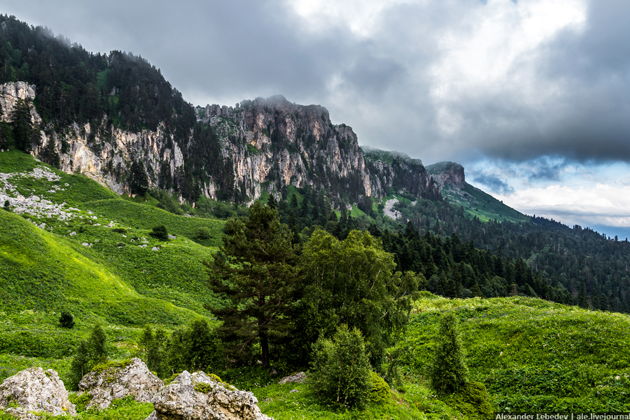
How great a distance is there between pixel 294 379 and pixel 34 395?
531 inches

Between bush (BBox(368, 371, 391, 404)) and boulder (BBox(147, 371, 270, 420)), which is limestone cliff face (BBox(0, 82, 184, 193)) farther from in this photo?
bush (BBox(368, 371, 391, 404))

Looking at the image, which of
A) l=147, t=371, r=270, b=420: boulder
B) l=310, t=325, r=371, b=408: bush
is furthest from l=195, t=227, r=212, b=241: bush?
A: l=147, t=371, r=270, b=420: boulder

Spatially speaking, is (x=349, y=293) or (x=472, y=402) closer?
(x=472, y=402)

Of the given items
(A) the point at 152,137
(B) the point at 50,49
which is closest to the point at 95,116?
(A) the point at 152,137

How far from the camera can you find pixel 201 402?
418 inches

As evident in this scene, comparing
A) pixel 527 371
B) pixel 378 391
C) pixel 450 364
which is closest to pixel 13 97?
pixel 378 391

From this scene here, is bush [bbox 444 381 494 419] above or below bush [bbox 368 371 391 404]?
below

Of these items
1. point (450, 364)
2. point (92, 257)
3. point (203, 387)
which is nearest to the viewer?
point (203, 387)

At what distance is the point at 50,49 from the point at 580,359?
826ft

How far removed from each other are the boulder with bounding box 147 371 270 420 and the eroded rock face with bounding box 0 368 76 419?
4780 mm

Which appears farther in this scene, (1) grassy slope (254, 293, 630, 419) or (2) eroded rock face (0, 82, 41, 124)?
(2) eroded rock face (0, 82, 41, 124)

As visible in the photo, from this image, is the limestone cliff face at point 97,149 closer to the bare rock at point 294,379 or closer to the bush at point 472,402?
the bare rock at point 294,379

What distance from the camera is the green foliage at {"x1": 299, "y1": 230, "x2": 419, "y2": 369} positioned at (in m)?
21.5

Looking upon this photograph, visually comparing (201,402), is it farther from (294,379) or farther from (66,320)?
(66,320)
